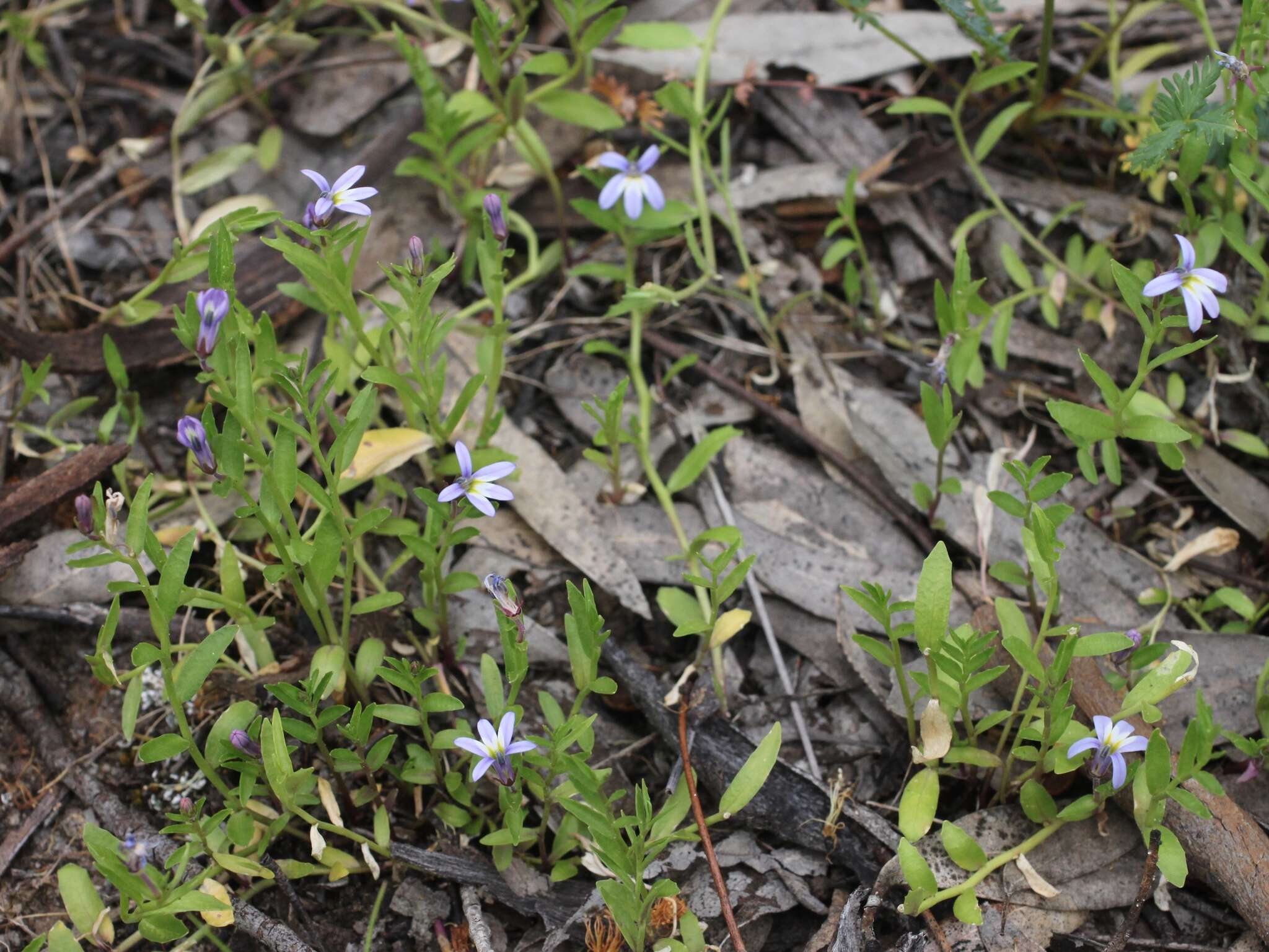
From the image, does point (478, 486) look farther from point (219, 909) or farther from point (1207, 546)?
point (1207, 546)

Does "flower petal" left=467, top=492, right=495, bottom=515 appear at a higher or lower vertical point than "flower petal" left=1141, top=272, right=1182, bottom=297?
lower

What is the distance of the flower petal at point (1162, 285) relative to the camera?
226cm

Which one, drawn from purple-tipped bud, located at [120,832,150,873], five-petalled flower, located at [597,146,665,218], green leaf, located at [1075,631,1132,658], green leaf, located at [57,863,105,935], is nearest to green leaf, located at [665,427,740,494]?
five-petalled flower, located at [597,146,665,218]

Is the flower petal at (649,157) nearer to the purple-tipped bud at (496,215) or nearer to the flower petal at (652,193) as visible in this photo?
the flower petal at (652,193)

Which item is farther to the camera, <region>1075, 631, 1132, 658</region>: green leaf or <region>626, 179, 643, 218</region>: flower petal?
<region>626, 179, 643, 218</region>: flower petal

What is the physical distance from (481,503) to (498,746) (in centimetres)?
51

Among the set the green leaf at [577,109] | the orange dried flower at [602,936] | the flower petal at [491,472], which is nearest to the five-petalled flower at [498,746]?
the orange dried flower at [602,936]

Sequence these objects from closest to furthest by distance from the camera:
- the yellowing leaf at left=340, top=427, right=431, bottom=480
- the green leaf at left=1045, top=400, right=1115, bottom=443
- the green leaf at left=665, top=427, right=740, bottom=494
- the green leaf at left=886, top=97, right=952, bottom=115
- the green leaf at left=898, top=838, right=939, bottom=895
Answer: the green leaf at left=898, top=838, right=939, bottom=895
the green leaf at left=1045, top=400, right=1115, bottom=443
the yellowing leaf at left=340, top=427, right=431, bottom=480
the green leaf at left=665, top=427, right=740, bottom=494
the green leaf at left=886, top=97, right=952, bottom=115

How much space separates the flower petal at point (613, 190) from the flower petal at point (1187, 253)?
142cm

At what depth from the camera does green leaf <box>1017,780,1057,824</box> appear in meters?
2.38

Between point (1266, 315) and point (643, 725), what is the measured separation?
7.04 ft

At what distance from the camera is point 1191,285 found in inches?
90.9

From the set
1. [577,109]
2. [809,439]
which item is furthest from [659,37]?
[809,439]

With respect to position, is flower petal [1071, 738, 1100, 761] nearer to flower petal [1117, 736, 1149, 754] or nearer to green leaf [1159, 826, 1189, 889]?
flower petal [1117, 736, 1149, 754]
